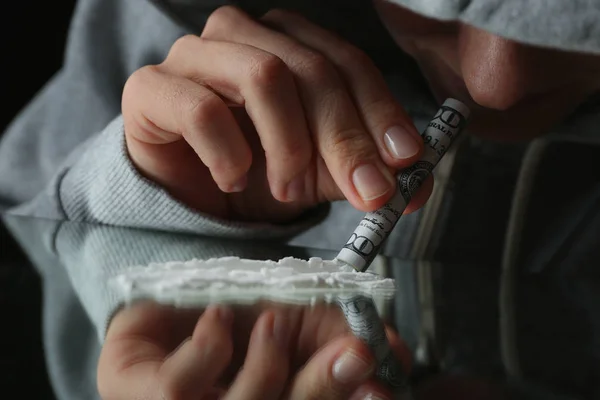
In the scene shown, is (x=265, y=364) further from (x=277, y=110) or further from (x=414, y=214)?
(x=414, y=214)

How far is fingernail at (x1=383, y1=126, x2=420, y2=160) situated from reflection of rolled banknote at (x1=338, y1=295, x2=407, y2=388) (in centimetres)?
11

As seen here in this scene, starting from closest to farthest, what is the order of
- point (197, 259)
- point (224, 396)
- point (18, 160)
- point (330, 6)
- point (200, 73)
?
point (224, 396), point (197, 259), point (200, 73), point (330, 6), point (18, 160)

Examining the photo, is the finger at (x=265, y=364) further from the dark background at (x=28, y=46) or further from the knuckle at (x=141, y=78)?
the dark background at (x=28, y=46)

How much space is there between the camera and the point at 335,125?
39 cm

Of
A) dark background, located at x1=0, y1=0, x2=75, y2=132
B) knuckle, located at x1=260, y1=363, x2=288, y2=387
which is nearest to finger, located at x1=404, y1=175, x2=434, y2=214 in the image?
knuckle, located at x1=260, y1=363, x2=288, y2=387

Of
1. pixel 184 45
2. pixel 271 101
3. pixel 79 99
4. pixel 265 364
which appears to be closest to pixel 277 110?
pixel 271 101

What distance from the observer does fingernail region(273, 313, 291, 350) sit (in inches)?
8.7

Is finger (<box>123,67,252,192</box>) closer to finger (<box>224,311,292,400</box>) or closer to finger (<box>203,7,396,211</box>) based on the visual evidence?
finger (<box>203,7,396,211</box>)

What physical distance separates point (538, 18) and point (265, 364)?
16cm

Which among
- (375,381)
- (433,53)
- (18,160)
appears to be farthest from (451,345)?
(18,160)

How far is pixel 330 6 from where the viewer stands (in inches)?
21.2

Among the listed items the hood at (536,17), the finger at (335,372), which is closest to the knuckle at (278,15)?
the hood at (536,17)

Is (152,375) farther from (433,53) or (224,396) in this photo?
(433,53)

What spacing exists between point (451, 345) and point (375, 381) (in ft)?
0.20
